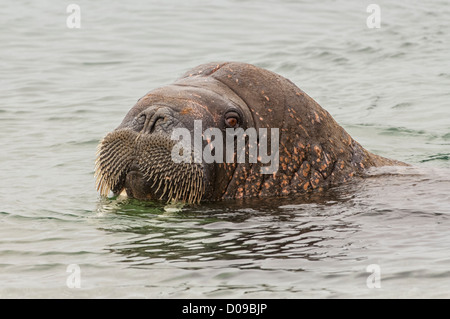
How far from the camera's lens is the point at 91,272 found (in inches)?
311

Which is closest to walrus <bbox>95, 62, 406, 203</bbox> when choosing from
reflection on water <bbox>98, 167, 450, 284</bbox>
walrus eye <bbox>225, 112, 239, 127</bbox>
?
walrus eye <bbox>225, 112, 239, 127</bbox>

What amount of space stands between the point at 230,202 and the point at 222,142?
2.16 feet

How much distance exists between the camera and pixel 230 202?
384 inches

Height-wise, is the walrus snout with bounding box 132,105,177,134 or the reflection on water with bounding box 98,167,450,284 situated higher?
the walrus snout with bounding box 132,105,177,134

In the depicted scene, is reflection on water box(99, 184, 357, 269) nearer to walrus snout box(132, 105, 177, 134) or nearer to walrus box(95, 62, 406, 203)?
walrus box(95, 62, 406, 203)

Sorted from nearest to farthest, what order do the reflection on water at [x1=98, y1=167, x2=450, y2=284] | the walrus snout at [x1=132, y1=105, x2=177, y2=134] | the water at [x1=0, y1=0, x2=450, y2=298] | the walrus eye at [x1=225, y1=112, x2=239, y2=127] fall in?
the water at [x1=0, y1=0, x2=450, y2=298] < the reflection on water at [x1=98, y1=167, x2=450, y2=284] < the walrus snout at [x1=132, y1=105, x2=177, y2=134] < the walrus eye at [x1=225, y1=112, x2=239, y2=127]

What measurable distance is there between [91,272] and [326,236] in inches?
90.6

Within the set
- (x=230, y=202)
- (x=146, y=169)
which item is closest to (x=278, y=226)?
(x=230, y=202)

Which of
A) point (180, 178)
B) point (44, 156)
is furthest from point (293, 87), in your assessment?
point (44, 156)

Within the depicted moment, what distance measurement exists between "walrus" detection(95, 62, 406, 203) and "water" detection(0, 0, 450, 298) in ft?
0.74

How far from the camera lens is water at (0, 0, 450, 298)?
773cm

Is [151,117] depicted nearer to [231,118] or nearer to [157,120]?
[157,120]

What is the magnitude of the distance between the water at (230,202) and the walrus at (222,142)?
0.23 metres
